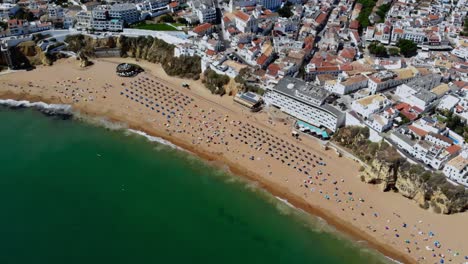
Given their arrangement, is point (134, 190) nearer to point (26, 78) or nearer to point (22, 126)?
point (22, 126)

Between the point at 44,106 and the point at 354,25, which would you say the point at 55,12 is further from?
the point at 354,25

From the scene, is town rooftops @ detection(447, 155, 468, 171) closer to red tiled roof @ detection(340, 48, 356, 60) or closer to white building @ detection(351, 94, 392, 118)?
white building @ detection(351, 94, 392, 118)

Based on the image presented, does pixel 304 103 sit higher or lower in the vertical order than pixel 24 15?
lower

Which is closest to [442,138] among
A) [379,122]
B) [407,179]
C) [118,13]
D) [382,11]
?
[407,179]

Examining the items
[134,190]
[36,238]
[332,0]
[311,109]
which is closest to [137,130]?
[134,190]

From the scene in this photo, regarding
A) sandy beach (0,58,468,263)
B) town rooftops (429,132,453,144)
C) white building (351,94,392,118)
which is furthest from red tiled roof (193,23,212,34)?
town rooftops (429,132,453,144)
